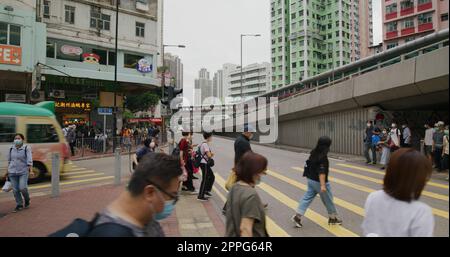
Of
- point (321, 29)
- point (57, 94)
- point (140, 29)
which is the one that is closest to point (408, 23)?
point (321, 29)

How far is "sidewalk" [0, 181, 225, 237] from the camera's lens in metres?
4.22

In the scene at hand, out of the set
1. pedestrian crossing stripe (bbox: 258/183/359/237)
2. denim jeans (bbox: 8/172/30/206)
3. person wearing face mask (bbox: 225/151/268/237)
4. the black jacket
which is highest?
the black jacket

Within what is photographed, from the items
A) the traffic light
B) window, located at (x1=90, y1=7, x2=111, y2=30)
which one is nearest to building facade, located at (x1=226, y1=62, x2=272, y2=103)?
the traffic light

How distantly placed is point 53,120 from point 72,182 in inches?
81.9

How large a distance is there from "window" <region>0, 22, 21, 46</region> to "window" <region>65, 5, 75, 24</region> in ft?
15.7

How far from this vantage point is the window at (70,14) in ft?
67.4

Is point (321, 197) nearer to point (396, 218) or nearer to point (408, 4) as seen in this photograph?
point (396, 218)

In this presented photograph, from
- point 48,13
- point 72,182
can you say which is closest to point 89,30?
point 48,13

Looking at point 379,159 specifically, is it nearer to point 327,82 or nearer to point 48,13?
point 327,82

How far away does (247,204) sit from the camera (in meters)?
2.11

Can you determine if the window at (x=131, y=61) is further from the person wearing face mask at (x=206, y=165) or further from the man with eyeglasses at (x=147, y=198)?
the man with eyeglasses at (x=147, y=198)

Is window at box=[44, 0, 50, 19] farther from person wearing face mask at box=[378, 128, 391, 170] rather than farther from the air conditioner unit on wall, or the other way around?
person wearing face mask at box=[378, 128, 391, 170]

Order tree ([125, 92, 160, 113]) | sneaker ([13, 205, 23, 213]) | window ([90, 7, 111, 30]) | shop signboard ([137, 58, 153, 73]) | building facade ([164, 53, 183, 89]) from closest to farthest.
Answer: sneaker ([13, 205, 23, 213])
window ([90, 7, 111, 30])
shop signboard ([137, 58, 153, 73])
tree ([125, 92, 160, 113])
building facade ([164, 53, 183, 89])
